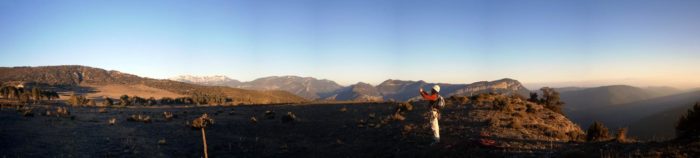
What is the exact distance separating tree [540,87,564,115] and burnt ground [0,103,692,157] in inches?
358

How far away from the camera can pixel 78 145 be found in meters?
19.0

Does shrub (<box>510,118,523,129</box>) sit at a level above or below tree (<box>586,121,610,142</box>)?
above

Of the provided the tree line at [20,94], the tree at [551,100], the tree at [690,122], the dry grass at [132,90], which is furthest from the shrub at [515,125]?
the dry grass at [132,90]

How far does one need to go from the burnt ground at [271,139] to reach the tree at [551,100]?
29.8ft

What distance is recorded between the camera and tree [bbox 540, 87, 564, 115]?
3162 centimetres

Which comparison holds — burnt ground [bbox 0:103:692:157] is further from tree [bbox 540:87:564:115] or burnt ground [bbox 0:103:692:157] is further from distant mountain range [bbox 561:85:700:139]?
distant mountain range [bbox 561:85:700:139]

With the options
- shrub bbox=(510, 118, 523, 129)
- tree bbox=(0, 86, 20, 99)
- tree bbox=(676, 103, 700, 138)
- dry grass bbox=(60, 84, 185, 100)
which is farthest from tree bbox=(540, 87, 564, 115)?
dry grass bbox=(60, 84, 185, 100)

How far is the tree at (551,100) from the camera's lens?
3162 centimetres

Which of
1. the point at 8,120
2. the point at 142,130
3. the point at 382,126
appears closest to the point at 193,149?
the point at 142,130

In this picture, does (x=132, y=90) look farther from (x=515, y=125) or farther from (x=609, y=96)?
(x=609, y=96)

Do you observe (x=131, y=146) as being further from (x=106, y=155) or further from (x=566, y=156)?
(x=566, y=156)

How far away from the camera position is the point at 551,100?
32781 millimetres

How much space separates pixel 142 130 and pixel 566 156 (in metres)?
21.5

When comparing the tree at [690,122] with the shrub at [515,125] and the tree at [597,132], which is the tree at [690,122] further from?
the shrub at [515,125]
